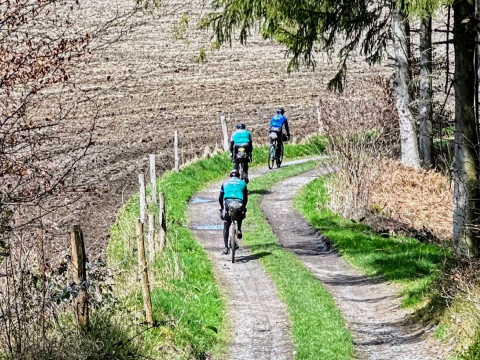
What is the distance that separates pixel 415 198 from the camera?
24.5m

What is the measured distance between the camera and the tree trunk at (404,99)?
2548 cm

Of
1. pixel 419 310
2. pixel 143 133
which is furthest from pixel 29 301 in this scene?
pixel 143 133

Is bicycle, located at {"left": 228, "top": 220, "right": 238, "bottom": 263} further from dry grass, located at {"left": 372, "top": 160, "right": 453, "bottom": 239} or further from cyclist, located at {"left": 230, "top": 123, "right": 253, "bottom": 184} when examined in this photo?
cyclist, located at {"left": 230, "top": 123, "right": 253, "bottom": 184}

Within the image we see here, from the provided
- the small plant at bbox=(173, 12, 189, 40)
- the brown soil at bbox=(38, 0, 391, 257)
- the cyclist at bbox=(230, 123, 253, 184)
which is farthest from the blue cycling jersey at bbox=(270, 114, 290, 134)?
the small plant at bbox=(173, 12, 189, 40)

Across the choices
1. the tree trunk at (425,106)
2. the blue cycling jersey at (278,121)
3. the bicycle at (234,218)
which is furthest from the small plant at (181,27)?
the blue cycling jersey at (278,121)

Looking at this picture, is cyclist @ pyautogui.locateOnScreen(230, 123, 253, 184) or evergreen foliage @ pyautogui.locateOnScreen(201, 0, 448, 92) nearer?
evergreen foliage @ pyautogui.locateOnScreen(201, 0, 448, 92)

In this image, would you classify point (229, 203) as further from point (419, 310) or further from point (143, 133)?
point (143, 133)

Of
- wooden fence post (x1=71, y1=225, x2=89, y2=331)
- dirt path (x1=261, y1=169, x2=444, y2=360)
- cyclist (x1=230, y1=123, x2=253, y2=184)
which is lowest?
dirt path (x1=261, y1=169, x2=444, y2=360)

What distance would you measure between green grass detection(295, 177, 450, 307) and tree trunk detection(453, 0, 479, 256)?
76cm

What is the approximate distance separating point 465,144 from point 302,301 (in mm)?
3885

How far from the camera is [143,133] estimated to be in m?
37.3

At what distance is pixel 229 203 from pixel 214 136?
Result: 19204 millimetres

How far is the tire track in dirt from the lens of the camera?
12766mm

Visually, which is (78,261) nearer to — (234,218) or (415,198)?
(234,218)
